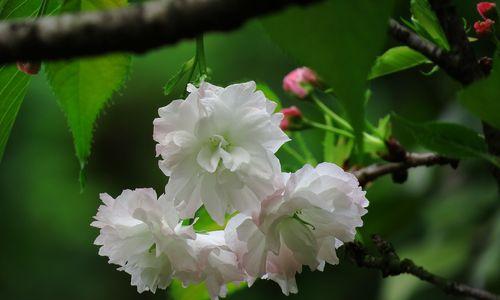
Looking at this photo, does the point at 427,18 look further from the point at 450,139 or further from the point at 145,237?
the point at 145,237

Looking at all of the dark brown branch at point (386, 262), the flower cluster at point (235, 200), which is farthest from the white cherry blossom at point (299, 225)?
the dark brown branch at point (386, 262)

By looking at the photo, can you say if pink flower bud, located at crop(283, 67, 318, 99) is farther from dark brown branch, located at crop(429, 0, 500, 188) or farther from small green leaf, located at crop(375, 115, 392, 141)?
dark brown branch, located at crop(429, 0, 500, 188)

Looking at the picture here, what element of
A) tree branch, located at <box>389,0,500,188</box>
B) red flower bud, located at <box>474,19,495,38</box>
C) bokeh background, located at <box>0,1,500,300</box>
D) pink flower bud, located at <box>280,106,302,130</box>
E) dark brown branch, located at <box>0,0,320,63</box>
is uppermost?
Answer: dark brown branch, located at <box>0,0,320,63</box>

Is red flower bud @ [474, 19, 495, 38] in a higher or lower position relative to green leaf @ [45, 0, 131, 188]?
higher

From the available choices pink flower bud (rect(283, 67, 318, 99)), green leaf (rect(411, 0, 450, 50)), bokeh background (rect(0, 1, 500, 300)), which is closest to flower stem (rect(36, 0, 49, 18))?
green leaf (rect(411, 0, 450, 50))

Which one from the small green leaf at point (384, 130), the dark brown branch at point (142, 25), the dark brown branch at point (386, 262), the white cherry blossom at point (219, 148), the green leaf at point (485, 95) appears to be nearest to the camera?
the dark brown branch at point (142, 25)

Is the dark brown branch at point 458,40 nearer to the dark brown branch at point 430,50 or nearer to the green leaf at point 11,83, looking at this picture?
the dark brown branch at point 430,50
